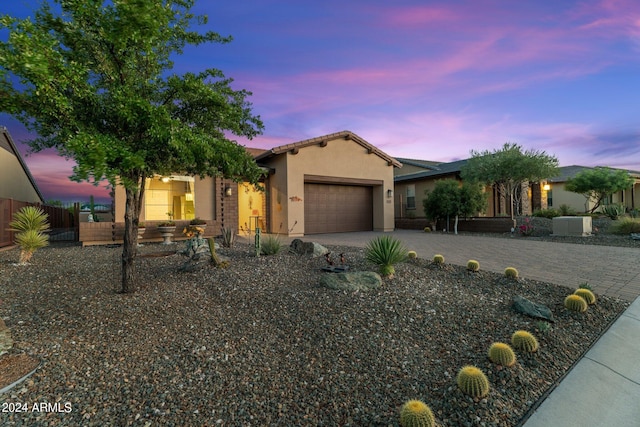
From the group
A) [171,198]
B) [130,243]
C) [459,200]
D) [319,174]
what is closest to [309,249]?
[130,243]

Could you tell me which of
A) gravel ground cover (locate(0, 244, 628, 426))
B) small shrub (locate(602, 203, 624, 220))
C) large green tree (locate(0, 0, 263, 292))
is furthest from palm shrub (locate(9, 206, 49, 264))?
small shrub (locate(602, 203, 624, 220))

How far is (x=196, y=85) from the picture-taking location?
3.86 meters

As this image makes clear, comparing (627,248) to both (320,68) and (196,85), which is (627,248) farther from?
(196,85)

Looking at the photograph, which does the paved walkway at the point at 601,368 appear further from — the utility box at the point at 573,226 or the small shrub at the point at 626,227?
the small shrub at the point at 626,227

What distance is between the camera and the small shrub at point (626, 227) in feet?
36.3

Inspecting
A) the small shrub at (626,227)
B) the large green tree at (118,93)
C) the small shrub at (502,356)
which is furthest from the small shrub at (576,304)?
the small shrub at (626,227)

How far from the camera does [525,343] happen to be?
2.94 meters

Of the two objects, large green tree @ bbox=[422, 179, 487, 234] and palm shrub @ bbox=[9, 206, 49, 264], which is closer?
palm shrub @ bbox=[9, 206, 49, 264]

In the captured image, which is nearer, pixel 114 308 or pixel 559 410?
pixel 559 410

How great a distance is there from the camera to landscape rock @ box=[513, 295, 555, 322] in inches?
143

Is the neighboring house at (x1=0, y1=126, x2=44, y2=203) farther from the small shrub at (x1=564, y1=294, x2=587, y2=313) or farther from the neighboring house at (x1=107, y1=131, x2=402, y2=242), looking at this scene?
the small shrub at (x1=564, y1=294, x2=587, y2=313)

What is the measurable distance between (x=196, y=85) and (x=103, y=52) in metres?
1.24

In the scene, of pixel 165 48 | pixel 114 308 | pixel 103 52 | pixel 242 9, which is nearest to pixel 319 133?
pixel 242 9

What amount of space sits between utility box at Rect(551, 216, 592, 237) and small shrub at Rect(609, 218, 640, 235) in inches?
Result: 31.5
